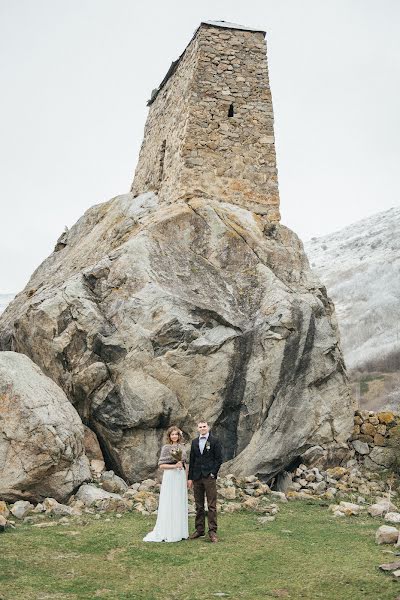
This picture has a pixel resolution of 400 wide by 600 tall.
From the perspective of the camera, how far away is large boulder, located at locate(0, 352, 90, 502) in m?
11.3

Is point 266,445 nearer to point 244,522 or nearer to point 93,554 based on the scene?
point 244,522

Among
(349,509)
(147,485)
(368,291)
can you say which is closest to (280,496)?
(349,509)

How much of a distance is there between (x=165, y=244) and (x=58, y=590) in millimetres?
10868

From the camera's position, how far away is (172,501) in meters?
9.27

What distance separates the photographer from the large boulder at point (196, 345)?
1415 centimetres

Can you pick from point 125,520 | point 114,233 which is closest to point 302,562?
point 125,520

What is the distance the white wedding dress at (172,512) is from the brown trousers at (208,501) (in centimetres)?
22

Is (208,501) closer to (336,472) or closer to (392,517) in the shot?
(392,517)

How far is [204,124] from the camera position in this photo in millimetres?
18391

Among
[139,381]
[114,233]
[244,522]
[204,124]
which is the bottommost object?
[244,522]

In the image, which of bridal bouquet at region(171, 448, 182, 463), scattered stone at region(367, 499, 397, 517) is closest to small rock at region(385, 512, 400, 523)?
scattered stone at region(367, 499, 397, 517)

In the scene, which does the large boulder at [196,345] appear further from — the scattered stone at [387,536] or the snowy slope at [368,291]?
the snowy slope at [368,291]

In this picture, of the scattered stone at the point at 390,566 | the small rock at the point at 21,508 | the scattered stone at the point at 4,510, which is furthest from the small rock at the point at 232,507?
the scattered stone at the point at 390,566

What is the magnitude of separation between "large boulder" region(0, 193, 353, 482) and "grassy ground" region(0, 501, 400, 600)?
12.5ft
